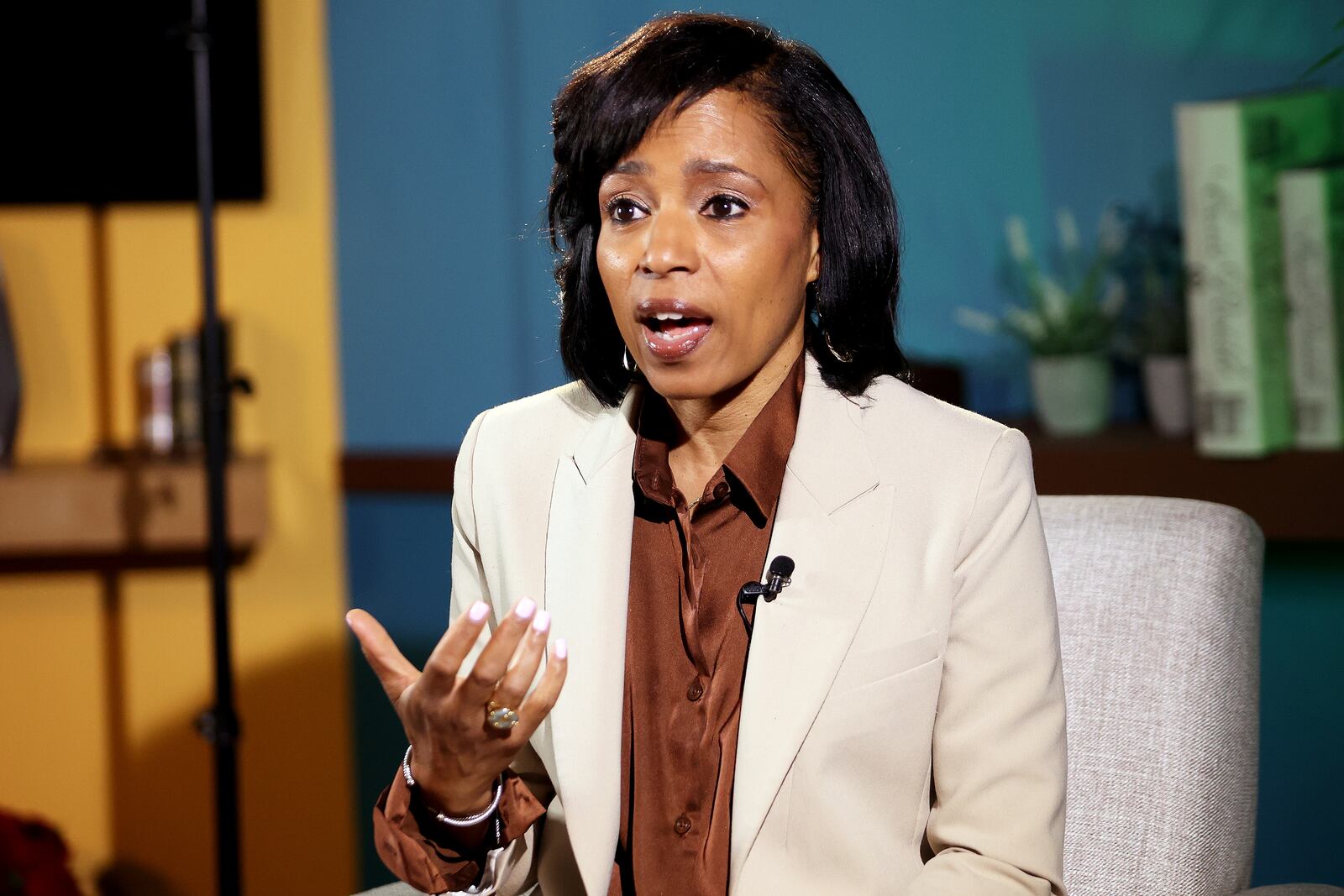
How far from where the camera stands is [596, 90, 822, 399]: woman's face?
1.31 m

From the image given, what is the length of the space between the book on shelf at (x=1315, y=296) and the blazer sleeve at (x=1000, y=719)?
2.94ft

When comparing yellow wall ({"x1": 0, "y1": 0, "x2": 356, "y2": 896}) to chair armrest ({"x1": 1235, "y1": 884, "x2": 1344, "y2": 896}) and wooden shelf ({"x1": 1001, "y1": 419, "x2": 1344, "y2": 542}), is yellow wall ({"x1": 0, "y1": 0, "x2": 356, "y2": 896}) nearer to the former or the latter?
wooden shelf ({"x1": 1001, "y1": 419, "x2": 1344, "y2": 542})

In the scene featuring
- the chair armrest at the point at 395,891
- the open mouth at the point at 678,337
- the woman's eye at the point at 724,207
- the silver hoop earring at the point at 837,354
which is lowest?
the chair armrest at the point at 395,891

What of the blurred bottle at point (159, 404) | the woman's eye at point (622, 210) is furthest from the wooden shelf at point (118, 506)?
the woman's eye at point (622, 210)

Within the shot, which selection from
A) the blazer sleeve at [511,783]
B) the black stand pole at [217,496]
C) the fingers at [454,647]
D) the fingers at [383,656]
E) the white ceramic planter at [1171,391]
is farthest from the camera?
the black stand pole at [217,496]

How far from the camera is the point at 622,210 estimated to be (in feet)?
4.48

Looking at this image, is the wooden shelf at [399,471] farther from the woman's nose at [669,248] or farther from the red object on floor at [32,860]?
the woman's nose at [669,248]

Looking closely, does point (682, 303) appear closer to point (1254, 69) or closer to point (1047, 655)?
point (1047, 655)

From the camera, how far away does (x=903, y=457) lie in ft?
4.53

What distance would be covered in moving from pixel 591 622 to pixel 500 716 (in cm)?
26

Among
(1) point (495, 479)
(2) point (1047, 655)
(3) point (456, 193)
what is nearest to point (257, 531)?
(3) point (456, 193)

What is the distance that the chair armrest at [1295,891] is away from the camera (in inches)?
54.0

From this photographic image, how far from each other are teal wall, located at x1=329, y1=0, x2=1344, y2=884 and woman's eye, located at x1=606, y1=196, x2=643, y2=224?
552 millimetres

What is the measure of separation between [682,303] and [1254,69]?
1373mm
